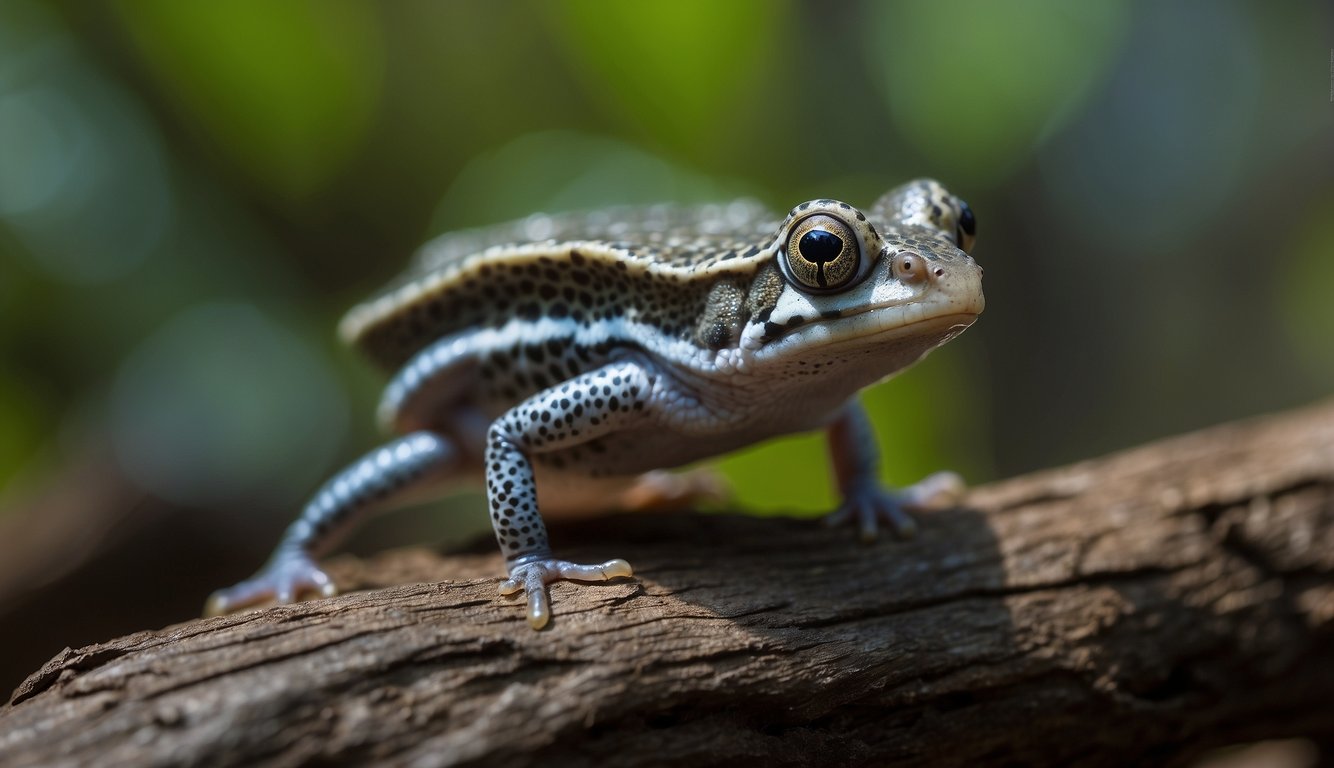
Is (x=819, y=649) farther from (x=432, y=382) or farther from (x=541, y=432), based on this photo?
(x=432, y=382)

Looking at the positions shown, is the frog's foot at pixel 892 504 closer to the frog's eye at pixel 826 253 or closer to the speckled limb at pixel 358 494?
the frog's eye at pixel 826 253

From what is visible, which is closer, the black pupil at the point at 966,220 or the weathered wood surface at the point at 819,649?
the weathered wood surface at the point at 819,649

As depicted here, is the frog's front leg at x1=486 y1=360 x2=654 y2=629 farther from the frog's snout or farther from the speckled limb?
the frog's snout

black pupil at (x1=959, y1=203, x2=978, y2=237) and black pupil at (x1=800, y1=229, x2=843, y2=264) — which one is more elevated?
black pupil at (x1=959, y1=203, x2=978, y2=237)

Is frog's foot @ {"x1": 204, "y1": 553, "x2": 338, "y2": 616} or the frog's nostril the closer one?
the frog's nostril

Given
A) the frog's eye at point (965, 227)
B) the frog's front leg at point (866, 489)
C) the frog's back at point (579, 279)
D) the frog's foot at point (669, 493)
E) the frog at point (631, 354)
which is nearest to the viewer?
the frog at point (631, 354)

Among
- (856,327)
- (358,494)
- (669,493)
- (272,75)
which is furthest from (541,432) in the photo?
(272,75)

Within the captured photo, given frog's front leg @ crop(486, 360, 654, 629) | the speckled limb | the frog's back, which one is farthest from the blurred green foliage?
frog's front leg @ crop(486, 360, 654, 629)

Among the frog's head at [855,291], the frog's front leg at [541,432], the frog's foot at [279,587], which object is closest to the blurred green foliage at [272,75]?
the frog's foot at [279,587]
